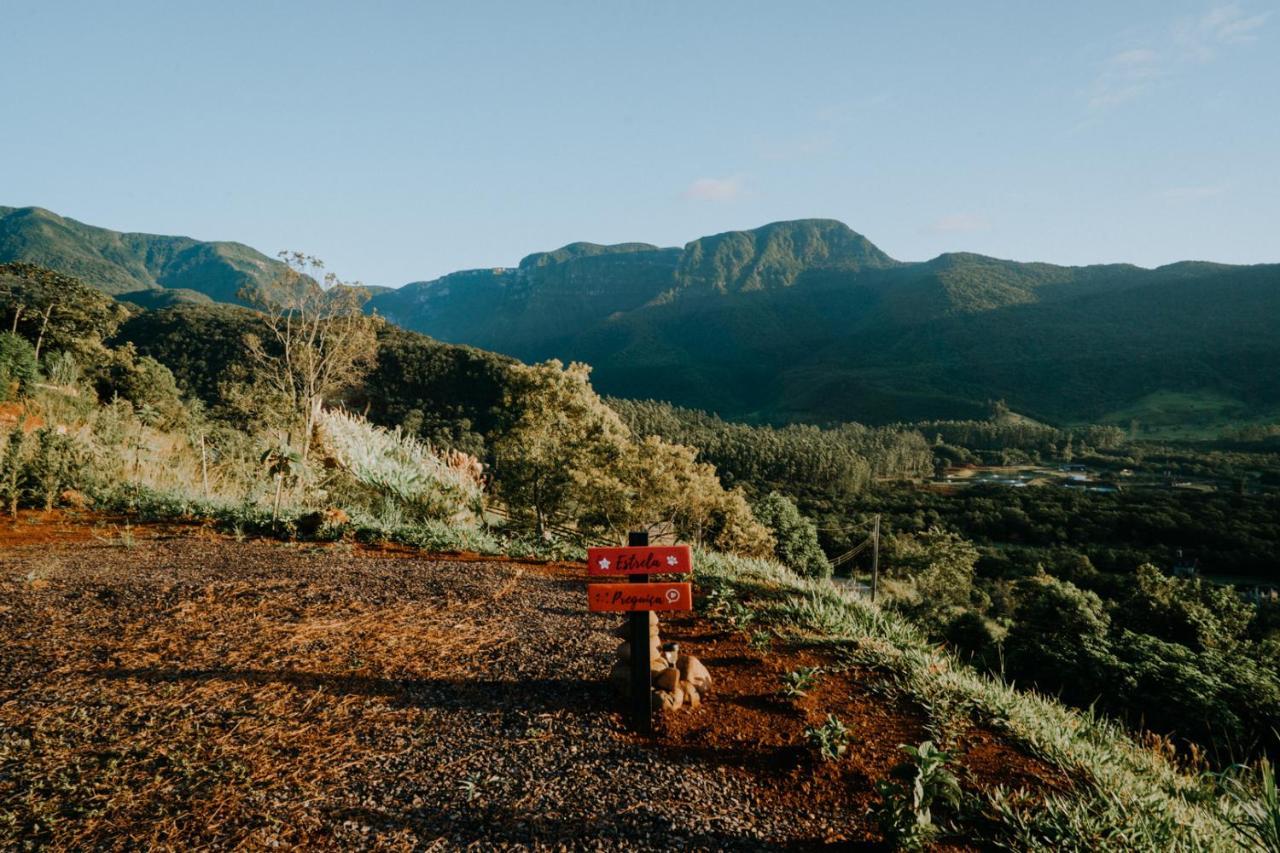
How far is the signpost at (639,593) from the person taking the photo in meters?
3.29

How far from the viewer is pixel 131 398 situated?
2208cm

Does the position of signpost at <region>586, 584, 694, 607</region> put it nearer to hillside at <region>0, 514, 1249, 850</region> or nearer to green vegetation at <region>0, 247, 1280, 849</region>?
hillside at <region>0, 514, 1249, 850</region>

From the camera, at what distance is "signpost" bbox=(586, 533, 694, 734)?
3291mm

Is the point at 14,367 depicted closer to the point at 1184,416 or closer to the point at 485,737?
the point at 485,737

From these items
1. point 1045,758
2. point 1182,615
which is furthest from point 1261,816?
point 1182,615

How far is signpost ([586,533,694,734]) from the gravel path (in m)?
0.25

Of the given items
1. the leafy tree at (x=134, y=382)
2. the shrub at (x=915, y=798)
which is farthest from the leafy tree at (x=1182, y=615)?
the leafy tree at (x=134, y=382)

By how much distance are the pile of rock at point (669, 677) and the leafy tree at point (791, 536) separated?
1204 inches

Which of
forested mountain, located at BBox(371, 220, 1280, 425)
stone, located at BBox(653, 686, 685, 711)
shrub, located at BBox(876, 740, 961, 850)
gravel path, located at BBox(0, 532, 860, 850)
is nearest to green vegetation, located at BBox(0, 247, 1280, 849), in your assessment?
shrub, located at BBox(876, 740, 961, 850)

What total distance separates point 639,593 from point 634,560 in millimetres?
185

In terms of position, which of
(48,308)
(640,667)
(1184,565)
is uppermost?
(48,308)

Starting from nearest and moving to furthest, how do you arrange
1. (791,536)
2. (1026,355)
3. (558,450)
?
(558,450) → (791,536) → (1026,355)

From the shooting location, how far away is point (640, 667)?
11.1 feet

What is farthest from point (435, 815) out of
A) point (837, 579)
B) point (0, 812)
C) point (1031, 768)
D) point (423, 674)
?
point (837, 579)
